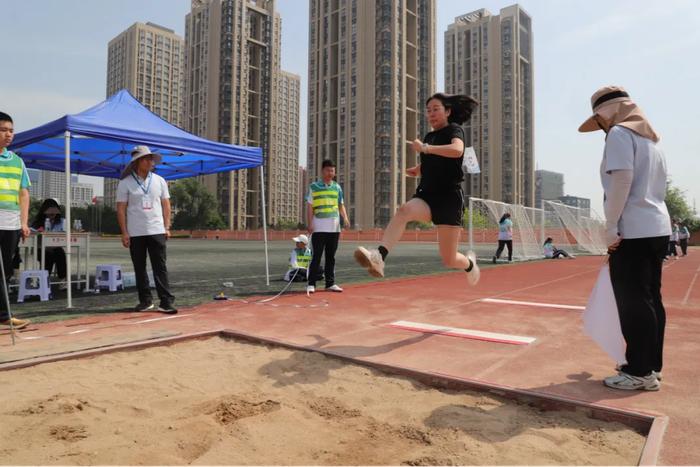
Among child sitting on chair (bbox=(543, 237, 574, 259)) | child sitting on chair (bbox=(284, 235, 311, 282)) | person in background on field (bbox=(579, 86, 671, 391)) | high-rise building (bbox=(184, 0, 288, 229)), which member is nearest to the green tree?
high-rise building (bbox=(184, 0, 288, 229))

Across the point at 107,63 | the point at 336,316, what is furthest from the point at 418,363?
the point at 107,63

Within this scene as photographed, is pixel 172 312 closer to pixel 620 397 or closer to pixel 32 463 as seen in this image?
pixel 32 463

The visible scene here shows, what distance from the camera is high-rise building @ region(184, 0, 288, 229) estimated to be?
3917 inches

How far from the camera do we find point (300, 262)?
8.75 m

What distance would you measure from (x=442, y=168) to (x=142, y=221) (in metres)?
3.59

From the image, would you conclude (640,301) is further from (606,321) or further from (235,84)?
(235,84)

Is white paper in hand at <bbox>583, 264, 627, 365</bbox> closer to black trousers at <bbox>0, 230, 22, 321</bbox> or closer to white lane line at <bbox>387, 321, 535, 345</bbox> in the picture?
white lane line at <bbox>387, 321, 535, 345</bbox>

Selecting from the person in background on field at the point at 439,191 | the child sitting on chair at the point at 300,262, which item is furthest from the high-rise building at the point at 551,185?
the person in background on field at the point at 439,191

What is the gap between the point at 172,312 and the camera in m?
5.15

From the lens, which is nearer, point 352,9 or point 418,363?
point 418,363

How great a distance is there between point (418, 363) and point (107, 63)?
5908 inches

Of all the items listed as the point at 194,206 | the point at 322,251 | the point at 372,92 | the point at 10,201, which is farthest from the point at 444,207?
the point at 372,92

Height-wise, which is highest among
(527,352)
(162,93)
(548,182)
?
(162,93)

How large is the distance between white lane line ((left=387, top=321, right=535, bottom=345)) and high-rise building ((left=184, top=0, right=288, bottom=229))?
9790 cm
